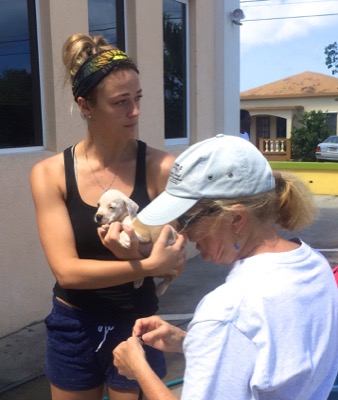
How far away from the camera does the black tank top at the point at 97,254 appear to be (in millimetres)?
1979

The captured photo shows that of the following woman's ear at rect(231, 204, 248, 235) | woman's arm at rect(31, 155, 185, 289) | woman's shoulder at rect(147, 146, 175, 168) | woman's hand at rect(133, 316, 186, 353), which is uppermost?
woman's shoulder at rect(147, 146, 175, 168)

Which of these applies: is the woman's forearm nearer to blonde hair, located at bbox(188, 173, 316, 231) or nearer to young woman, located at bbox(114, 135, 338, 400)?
young woman, located at bbox(114, 135, 338, 400)

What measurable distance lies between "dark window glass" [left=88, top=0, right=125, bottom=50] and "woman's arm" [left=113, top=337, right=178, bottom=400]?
4.63m

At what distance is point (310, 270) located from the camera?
1.32 metres

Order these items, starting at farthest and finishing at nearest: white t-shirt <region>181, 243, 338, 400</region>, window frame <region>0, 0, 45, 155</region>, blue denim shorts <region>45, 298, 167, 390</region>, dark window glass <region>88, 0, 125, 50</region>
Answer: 1. dark window glass <region>88, 0, 125, 50</region>
2. window frame <region>0, 0, 45, 155</region>
3. blue denim shorts <region>45, 298, 167, 390</region>
4. white t-shirt <region>181, 243, 338, 400</region>

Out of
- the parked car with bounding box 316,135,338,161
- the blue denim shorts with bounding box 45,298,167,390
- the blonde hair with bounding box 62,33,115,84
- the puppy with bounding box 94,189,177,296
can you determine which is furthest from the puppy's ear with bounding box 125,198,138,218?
the parked car with bounding box 316,135,338,161

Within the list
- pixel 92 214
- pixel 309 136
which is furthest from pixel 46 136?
pixel 309 136

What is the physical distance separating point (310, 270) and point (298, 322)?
0.15 metres

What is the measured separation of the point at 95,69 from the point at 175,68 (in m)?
5.34

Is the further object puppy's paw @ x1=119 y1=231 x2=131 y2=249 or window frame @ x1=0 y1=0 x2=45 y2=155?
window frame @ x1=0 y1=0 x2=45 y2=155

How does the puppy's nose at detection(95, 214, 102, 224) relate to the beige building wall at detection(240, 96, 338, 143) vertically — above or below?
above

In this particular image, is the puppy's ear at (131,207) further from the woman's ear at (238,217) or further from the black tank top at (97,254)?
the woman's ear at (238,217)

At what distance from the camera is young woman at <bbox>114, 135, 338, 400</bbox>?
1174 mm

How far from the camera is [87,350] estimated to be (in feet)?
6.69
